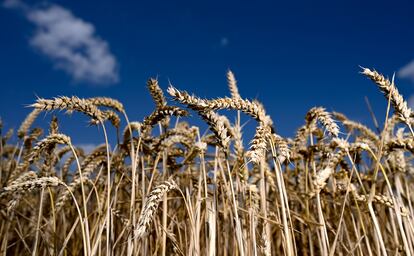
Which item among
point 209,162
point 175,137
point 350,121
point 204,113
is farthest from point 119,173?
point 350,121

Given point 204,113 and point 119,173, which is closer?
point 204,113

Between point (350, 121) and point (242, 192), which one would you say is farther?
point (350, 121)

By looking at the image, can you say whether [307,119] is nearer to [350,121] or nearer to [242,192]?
[242,192]

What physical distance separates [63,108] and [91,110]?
0.52 ft

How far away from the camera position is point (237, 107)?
1674 millimetres

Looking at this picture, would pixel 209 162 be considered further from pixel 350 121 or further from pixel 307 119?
pixel 350 121

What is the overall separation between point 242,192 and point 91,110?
1001 mm

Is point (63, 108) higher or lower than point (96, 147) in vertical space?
lower

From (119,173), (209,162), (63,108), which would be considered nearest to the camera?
(63,108)

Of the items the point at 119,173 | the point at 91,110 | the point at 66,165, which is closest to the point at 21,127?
the point at 66,165

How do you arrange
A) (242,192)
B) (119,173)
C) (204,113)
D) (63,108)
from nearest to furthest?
(204,113), (63,108), (242,192), (119,173)

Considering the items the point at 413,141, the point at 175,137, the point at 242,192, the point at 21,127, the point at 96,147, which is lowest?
the point at 242,192

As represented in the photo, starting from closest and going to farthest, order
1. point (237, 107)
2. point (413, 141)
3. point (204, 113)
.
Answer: point (237, 107)
point (204, 113)
point (413, 141)

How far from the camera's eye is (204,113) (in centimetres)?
178
